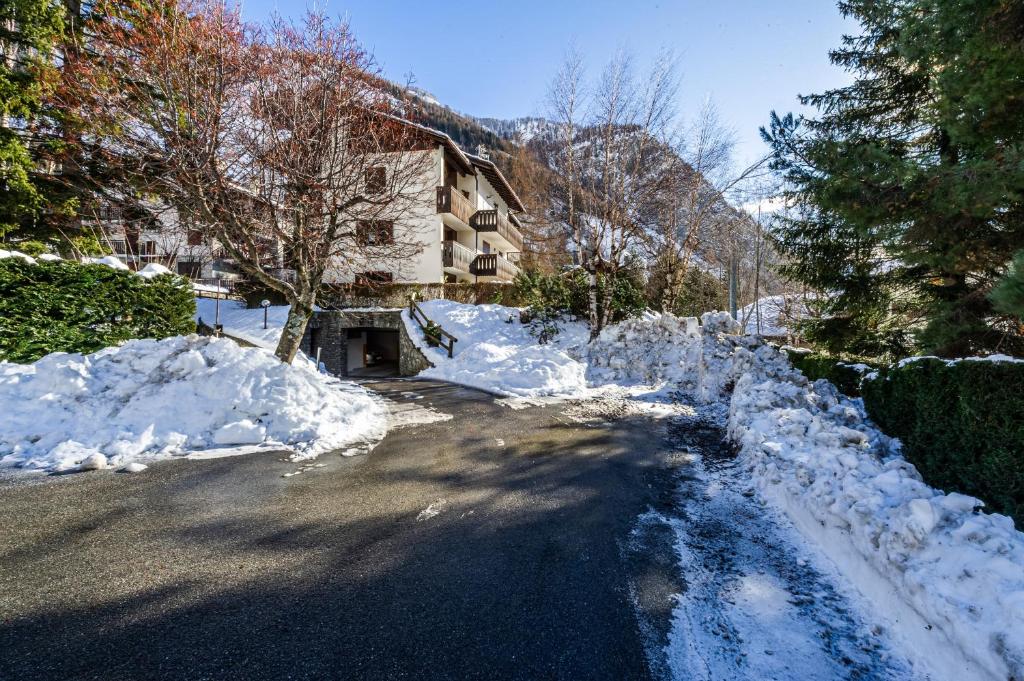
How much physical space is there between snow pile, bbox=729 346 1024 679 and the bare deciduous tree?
28.6ft

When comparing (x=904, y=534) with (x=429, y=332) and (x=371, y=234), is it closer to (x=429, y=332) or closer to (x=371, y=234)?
(x=371, y=234)

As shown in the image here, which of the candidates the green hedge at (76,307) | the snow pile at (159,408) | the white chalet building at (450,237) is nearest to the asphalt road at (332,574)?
the snow pile at (159,408)

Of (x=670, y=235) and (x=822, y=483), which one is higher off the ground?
(x=670, y=235)

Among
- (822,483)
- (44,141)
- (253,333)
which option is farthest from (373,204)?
(253,333)

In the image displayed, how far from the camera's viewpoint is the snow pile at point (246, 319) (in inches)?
702

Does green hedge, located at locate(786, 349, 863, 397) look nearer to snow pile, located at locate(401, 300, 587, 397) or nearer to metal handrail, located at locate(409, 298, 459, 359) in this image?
snow pile, located at locate(401, 300, 587, 397)

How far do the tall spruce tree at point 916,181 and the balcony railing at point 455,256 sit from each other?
1756 cm

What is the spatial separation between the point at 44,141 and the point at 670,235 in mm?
22201

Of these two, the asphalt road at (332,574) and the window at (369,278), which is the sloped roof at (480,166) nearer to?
the window at (369,278)

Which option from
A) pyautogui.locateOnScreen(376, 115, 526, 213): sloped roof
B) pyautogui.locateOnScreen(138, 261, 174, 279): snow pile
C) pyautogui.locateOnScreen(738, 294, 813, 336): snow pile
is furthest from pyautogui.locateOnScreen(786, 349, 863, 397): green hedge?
pyautogui.locateOnScreen(376, 115, 526, 213): sloped roof

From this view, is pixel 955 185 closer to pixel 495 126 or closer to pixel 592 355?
pixel 592 355

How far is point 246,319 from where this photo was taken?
786 inches

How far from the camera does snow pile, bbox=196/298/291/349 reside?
17.8 m

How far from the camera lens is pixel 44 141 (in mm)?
11641
